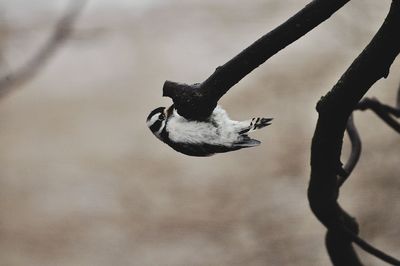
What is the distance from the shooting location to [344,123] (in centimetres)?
33

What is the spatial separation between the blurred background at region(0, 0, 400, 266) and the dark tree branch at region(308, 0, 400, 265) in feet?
2.44

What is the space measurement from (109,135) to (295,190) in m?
0.45

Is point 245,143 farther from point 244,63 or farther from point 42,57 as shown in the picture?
point 42,57

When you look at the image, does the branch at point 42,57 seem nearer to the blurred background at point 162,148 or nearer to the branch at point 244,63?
the blurred background at point 162,148

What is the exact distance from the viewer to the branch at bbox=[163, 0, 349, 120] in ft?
0.91

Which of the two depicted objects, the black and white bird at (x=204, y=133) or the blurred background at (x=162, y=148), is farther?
the blurred background at (x=162, y=148)

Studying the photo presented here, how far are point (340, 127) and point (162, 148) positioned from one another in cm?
113

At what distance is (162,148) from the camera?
1.45m

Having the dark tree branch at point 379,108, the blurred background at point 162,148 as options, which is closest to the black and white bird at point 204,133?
the dark tree branch at point 379,108

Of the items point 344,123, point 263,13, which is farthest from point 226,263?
point 344,123

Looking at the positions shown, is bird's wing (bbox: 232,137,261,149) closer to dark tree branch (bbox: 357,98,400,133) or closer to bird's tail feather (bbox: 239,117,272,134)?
bird's tail feather (bbox: 239,117,272,134)

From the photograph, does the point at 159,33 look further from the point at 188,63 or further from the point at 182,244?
the point at 182,244

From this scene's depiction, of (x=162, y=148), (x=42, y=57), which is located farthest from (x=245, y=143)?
(x=162, y=148)

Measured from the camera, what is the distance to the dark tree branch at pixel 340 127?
0.29m
